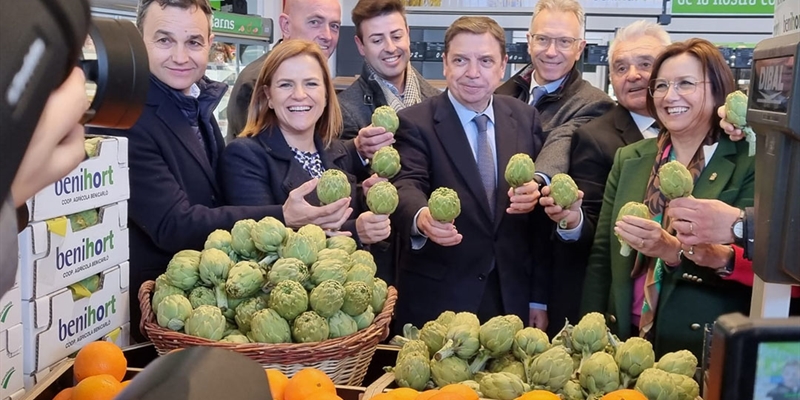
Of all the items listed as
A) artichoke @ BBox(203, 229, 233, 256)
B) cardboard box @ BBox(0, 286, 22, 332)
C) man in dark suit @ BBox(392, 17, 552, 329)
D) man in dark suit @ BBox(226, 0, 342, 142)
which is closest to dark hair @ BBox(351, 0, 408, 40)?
man in dark suit @ BBox(226, 0, 342, 142)

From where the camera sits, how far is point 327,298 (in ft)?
5.90

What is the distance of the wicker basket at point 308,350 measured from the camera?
1711 mm

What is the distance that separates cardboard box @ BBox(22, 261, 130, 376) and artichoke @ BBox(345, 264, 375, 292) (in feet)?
1.96

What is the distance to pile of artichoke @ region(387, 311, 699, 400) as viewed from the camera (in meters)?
1.55

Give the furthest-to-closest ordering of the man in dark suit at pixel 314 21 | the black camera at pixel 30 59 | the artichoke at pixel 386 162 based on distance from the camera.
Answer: the man in dark suit at pixel 314 21 < the artichoke at pixel 386 162 < the black camera at pixel 30 59

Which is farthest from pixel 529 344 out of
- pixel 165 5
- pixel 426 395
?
pixel 165 5

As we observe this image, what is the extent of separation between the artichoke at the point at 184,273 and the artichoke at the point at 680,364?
1.14 m

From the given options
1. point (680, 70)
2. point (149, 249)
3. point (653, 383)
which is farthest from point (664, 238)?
point (149, 249)

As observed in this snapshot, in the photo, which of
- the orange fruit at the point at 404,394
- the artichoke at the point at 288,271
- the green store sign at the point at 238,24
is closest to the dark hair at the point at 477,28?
the artichoke at the point at 288,271

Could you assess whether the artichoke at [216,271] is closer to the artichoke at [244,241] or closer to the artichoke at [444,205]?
the artichoke at [244,241]

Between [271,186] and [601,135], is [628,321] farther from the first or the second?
[271,186]

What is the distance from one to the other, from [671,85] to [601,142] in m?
0.42

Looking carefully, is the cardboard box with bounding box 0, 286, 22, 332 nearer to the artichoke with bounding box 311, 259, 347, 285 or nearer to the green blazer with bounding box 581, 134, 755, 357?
the artichoke with bounding box 311, 259, 347, 285

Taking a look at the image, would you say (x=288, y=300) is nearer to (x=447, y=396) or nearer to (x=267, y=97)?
(x=447, y=396)
